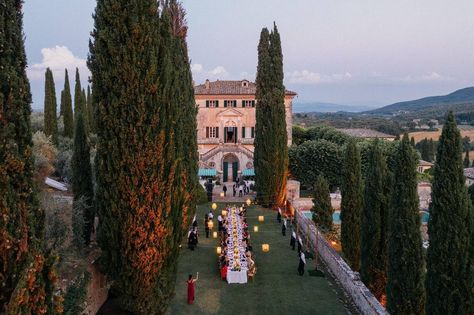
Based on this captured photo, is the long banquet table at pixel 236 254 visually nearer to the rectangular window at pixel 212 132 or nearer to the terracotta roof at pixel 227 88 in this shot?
the rectangular window at pixel 212 132

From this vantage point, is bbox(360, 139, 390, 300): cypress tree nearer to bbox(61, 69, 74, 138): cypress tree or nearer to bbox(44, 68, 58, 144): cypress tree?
bbox(44, 68, 58, 144): cypress tree

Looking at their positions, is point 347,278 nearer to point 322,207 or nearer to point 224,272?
point 224,272

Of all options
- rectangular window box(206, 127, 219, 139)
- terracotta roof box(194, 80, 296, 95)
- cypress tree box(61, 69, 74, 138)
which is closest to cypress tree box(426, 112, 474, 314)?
cypress tree box(61, 69, 74, 138)

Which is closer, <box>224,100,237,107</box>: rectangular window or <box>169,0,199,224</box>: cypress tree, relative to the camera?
<box>169,0,199,224</box>: cypress tree

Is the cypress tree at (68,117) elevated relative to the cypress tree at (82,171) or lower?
elevated

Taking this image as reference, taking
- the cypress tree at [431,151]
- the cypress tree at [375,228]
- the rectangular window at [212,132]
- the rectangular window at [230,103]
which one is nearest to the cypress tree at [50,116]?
the rectangular window at [212,132]

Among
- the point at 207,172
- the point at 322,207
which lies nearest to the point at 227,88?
the point at 207,172
